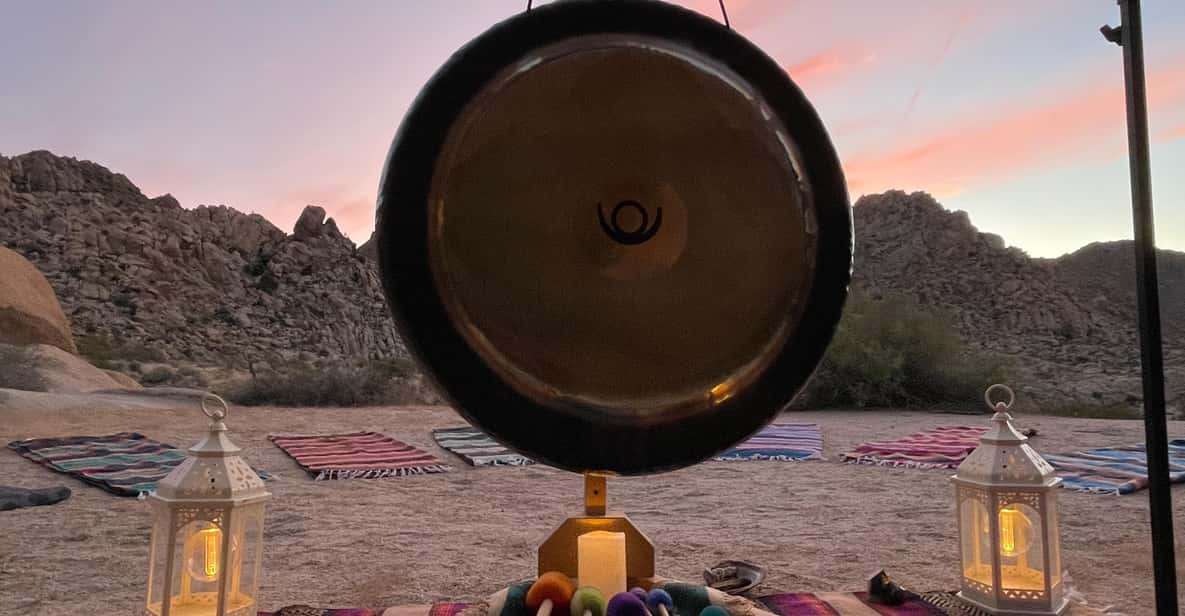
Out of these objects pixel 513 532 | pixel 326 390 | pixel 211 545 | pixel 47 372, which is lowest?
pixel 513 532

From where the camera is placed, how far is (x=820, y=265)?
0.94 metres

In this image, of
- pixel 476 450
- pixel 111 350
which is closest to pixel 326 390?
pixel 476 450

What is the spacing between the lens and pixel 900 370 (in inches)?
434

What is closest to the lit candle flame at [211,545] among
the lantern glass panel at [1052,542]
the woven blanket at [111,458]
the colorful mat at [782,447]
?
the lantern glass panel at [1052,542]

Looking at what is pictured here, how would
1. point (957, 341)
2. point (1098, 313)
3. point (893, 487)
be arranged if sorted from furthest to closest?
point (1098, 313), point (957, 341), point (893, 487)

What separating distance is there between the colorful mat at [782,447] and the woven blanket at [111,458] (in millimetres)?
3769

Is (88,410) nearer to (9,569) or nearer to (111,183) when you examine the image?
(9,569)

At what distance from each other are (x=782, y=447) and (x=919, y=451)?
1100 millimetres

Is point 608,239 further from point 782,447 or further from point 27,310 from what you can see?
point 27,310

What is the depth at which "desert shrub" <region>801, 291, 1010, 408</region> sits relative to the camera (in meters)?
10.7

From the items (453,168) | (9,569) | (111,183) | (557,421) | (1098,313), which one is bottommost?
(9,569)

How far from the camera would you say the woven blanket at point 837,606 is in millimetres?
2002

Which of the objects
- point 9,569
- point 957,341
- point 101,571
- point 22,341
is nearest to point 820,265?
point 101,571

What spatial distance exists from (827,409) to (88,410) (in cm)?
971
